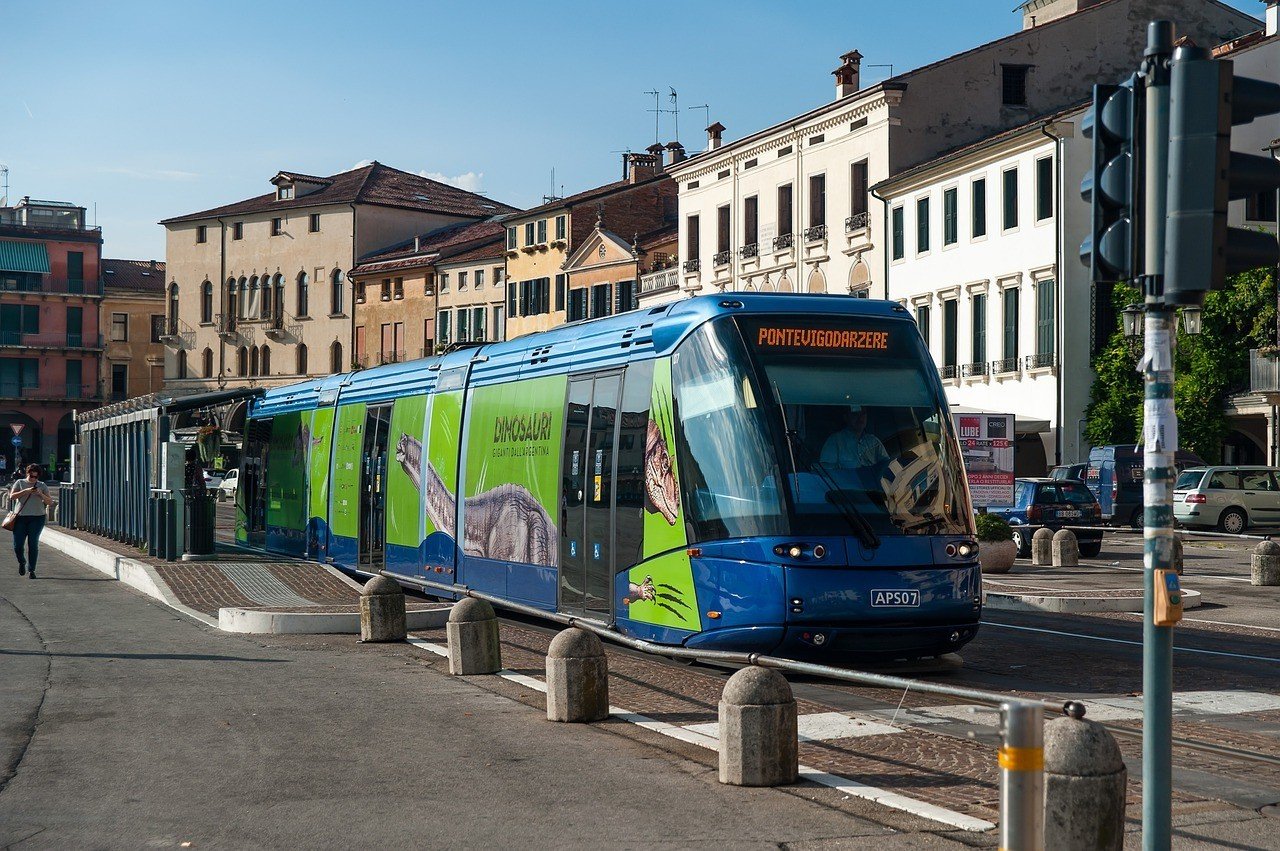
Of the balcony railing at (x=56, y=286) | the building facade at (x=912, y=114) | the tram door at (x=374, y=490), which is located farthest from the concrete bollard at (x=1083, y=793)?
the balcony railing at (x=56, y=286)

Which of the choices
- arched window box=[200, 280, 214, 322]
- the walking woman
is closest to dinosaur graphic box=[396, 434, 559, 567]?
the walking woman

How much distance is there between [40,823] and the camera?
817cm

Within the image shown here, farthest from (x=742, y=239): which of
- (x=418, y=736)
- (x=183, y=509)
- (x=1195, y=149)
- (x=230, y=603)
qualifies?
(x=1195, y=149)

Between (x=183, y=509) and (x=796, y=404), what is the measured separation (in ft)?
49.0

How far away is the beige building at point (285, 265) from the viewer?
94375mm

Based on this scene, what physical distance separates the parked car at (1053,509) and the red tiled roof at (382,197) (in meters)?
65.0

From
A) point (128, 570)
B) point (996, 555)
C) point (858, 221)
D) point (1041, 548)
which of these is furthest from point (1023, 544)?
point (858, 221)

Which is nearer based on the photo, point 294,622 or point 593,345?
point 593,345

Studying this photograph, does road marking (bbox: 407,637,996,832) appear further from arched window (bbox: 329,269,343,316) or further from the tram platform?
arched window (bbox: 329,269,343,316)

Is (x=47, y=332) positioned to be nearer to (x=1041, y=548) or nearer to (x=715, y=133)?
(x=715, y=133)

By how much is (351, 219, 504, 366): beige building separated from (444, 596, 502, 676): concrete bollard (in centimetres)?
6909

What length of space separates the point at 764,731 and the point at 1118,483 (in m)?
34.6

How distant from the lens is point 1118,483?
4178cm

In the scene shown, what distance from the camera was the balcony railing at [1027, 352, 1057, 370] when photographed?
46688 mm
